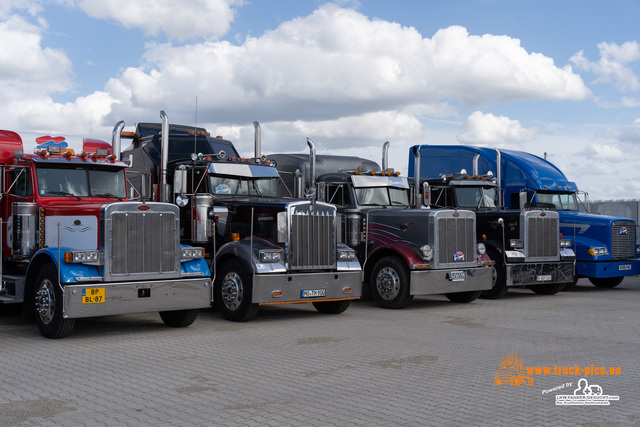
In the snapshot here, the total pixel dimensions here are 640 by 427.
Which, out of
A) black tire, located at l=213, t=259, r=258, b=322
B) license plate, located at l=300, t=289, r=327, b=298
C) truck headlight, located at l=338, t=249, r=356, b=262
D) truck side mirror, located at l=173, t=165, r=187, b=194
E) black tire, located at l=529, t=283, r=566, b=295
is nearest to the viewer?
black tire, located at l=213, t=259, r=258, b=322

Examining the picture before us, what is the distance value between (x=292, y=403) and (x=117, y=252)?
15.0 feet

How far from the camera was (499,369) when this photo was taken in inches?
336

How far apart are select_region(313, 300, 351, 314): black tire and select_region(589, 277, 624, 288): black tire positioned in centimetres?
957

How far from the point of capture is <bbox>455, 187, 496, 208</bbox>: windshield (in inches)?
718

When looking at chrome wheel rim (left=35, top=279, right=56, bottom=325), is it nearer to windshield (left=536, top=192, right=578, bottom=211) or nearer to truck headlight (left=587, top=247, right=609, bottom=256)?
windshield (left=536, top=192, right=578, bottom=211)

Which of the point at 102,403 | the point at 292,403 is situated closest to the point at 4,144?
the point at 102,403

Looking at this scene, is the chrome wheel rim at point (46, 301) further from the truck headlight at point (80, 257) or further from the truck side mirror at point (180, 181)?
the truck side mirror at point (180, 181)

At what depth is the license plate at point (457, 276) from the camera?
14731 mm

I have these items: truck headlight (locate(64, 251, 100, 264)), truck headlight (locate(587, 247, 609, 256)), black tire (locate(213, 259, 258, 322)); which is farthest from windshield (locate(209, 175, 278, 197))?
truck headlight (locate(587, 247, 609, 256))

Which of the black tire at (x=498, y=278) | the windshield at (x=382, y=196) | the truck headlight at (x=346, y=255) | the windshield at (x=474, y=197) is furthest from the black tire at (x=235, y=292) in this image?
the windshield at (x=474, y=197)

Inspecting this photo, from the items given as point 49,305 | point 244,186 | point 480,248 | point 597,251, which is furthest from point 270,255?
point 597,251

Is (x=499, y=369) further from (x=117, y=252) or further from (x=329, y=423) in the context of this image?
(x=117, y=252)

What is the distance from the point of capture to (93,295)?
33.2 ft

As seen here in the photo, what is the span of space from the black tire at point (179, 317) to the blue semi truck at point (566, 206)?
9644 millimetres
